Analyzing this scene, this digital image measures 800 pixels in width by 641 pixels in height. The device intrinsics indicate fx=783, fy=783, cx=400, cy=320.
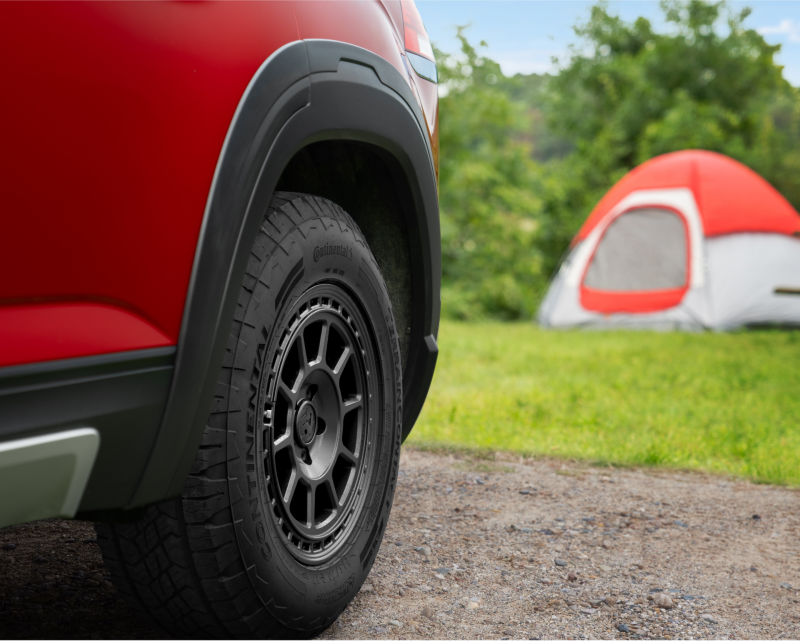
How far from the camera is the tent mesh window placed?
1175 centimetres

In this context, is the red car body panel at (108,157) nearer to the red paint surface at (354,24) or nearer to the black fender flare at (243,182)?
the black fender flare at (243,182)

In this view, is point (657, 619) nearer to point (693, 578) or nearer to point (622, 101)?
point (693, 578)

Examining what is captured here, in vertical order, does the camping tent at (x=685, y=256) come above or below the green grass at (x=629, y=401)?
above

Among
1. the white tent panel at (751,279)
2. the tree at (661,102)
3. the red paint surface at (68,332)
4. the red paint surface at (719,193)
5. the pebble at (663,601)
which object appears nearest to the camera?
the red paint surface at (68,332)

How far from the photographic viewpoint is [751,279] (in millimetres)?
11430

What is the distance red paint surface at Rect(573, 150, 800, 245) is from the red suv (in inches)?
411

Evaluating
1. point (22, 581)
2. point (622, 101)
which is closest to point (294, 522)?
point (22, 581)

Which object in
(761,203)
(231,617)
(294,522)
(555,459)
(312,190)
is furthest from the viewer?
(761,203)

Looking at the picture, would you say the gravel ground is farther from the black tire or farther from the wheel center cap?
the wheel center cap

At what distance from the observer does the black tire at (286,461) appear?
1637mm

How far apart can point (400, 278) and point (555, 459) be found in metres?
1.95

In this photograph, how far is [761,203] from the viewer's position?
11.8 m

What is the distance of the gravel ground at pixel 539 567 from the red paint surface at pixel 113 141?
3.32 ft

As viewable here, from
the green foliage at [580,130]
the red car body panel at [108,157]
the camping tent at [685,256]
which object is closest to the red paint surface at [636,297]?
the camping tent at [685,256]
